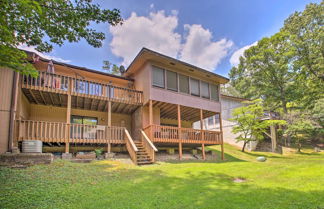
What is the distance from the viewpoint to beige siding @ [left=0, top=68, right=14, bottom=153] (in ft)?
25.7

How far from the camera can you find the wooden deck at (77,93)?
33.5 feet

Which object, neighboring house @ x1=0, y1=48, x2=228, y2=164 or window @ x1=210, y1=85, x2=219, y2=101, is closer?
neighboring house @ x1=0, y1=48, x2=228, y2=164

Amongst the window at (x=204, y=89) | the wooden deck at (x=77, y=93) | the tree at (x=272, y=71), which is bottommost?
the wooden deck at (x=77, y=93)

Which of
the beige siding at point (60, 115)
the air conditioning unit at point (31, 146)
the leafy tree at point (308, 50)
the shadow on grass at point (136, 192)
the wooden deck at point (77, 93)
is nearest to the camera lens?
the shadow on grass at point (136, 192)

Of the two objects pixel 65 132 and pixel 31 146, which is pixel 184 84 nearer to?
pixel 65 132

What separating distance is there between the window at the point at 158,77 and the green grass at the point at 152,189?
6565 millimetres

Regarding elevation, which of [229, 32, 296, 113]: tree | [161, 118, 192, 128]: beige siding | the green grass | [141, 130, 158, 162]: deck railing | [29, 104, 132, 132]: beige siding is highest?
[229, 32, 296, 113]: tree

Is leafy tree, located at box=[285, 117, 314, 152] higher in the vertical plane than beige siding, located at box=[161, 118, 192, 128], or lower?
lower

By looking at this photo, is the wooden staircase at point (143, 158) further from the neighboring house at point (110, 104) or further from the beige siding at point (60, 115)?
the beige siding at point (60, 115)

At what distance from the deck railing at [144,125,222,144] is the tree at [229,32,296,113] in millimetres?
14439

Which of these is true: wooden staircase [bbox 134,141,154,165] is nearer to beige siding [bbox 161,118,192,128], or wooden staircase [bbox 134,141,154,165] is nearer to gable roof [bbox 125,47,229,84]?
gable roof [bbox 125,47,229,84]

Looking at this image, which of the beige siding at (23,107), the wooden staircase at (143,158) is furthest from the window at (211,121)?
the beige siding at (23,107)

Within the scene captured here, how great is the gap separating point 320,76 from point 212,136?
1611cm

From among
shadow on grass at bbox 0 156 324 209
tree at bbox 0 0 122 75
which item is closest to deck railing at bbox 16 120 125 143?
shadow on grass at bbox 0 156 324 209
